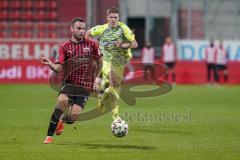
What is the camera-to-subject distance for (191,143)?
11820 mm

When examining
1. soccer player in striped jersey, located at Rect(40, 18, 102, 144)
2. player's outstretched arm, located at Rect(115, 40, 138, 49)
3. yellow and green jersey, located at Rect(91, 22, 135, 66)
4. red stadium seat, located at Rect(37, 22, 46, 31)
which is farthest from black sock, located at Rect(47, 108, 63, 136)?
red stadium seat, located at Rect(37, 22, 46, 31)

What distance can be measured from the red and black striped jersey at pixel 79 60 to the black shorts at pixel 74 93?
8 centimetres

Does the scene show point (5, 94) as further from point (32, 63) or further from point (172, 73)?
point (172, 73)

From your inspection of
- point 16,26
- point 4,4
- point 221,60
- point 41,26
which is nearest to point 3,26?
point 16,26

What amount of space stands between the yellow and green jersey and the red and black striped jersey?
2196 mm

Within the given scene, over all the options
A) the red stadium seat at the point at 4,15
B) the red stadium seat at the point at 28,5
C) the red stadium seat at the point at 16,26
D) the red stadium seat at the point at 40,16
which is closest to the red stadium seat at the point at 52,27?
the red stadium seat at the point at 16,26

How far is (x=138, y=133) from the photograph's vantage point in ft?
44.1

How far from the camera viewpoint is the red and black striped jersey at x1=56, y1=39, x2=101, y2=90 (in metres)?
11.6

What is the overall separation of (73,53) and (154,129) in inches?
133

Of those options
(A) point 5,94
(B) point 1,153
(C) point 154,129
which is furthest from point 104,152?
(A) point 5,94

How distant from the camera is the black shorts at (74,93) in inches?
458

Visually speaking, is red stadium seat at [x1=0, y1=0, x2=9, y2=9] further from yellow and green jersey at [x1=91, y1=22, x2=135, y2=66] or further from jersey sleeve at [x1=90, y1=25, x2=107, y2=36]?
jersey sleeve at [x1=90, y1=25, x2=107, y2=36]

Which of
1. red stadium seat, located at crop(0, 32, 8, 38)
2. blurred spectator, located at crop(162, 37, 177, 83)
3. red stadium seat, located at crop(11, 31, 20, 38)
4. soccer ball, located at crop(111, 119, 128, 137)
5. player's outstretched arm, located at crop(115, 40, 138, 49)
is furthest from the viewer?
red stadium seat, located at crop(11, 31, 20, 38)

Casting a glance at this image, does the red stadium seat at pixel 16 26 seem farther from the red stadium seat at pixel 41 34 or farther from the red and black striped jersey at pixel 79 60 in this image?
the red and black striped jersey at pixel 79 60
